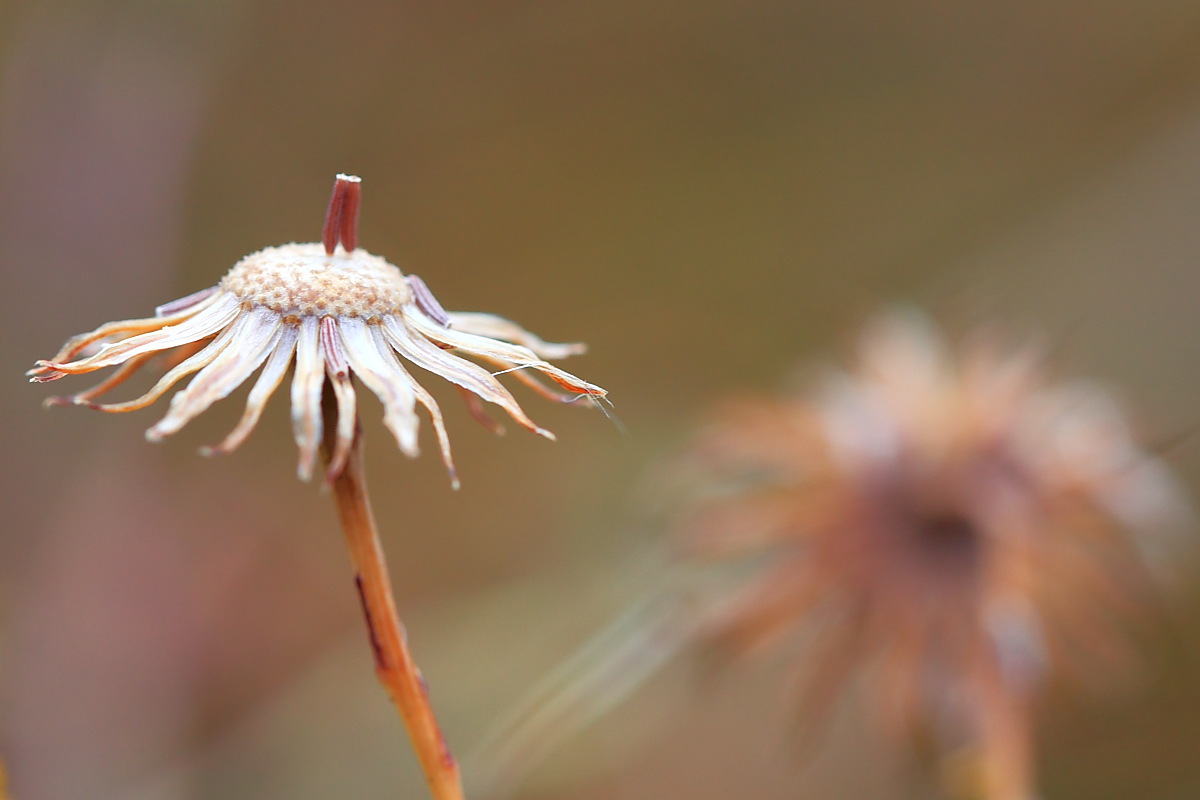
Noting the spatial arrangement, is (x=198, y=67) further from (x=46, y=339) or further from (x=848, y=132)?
(x=848, y=132)

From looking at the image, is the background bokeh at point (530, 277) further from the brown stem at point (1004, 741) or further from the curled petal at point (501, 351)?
the curled petal at point (501, 351)

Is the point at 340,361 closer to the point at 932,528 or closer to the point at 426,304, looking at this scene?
the point at 426,304

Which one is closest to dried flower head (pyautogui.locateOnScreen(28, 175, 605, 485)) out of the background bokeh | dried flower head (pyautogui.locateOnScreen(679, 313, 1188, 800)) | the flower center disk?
Answer: the flower center disk

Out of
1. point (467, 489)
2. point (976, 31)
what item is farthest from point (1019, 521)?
point (976, 31)

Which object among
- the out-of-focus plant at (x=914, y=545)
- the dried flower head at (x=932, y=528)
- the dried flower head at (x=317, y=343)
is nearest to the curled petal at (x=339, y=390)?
the dried flower head at (x=317, y=343)

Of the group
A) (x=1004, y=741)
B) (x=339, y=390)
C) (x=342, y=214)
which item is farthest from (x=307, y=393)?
(x=1004, y=741)
